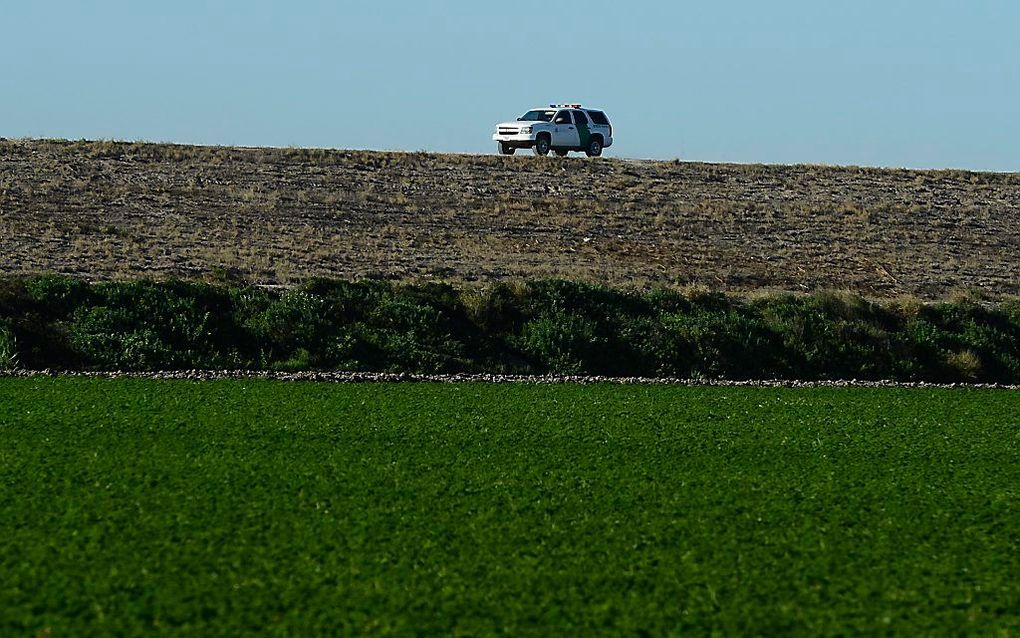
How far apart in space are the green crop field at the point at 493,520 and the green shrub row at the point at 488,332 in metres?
5.52

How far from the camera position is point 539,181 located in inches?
1681

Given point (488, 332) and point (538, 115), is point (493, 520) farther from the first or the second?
point (538, 115)

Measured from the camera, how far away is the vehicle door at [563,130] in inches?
1881

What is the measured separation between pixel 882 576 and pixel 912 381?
49.1ft

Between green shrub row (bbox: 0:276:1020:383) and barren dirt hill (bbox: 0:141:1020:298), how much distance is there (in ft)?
15.6

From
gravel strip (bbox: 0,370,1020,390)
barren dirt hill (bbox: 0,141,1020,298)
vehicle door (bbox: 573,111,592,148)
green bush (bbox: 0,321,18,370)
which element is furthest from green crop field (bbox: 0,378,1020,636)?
vehicle door (bbox: 573,111,592,148)

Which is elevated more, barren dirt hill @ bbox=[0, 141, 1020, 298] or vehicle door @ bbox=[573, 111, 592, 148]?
vehicle door @ bbox=[573, 111, 592, 148]

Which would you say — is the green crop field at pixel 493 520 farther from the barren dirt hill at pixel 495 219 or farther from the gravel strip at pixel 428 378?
the barren dirt hill at pixel 495 219

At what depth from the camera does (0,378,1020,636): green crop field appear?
22.9 feet

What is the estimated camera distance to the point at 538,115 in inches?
1893

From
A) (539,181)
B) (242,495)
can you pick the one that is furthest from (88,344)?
(539,181)

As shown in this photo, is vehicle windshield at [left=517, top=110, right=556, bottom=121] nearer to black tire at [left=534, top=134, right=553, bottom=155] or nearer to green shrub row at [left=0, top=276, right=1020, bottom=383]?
black tire at [left=534, top=134, right=553, bottom=155]

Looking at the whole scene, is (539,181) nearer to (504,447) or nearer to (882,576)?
(504,447)

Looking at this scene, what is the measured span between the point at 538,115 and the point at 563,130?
1064 mm
